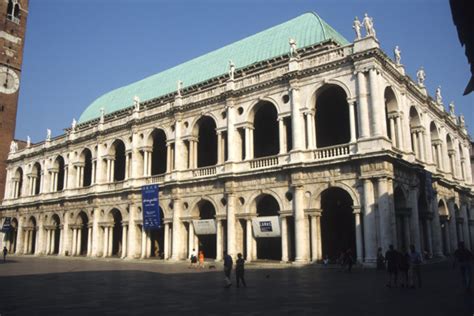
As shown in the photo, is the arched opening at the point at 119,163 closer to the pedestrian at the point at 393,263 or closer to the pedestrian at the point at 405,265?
the pedestrian at the point at 393,263

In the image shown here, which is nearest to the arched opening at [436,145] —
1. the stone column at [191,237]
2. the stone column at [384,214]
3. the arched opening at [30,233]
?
the stone column at [384,214]

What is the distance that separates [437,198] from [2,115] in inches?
2284

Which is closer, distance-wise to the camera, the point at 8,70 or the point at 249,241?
the point at 249,241

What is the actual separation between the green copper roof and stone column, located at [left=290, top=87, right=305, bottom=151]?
24.1 feet

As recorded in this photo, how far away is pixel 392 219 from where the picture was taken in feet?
84.9

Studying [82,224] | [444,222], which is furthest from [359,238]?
[82,224]

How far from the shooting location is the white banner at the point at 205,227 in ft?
112

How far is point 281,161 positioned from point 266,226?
16.2 ft

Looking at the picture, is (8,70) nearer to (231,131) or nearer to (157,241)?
(157,241)

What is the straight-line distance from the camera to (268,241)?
3434 cm

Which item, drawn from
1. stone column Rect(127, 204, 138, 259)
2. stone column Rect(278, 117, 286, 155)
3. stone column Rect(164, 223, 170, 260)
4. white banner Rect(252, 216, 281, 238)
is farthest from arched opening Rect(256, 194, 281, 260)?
stone column Rect(127, 204, 138, 259)

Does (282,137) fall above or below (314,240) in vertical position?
above

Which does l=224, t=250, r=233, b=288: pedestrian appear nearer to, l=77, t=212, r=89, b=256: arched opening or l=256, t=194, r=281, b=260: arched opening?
l=256, t=194, r=281, b=260: arched opening

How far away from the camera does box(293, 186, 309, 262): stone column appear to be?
91.7ft
